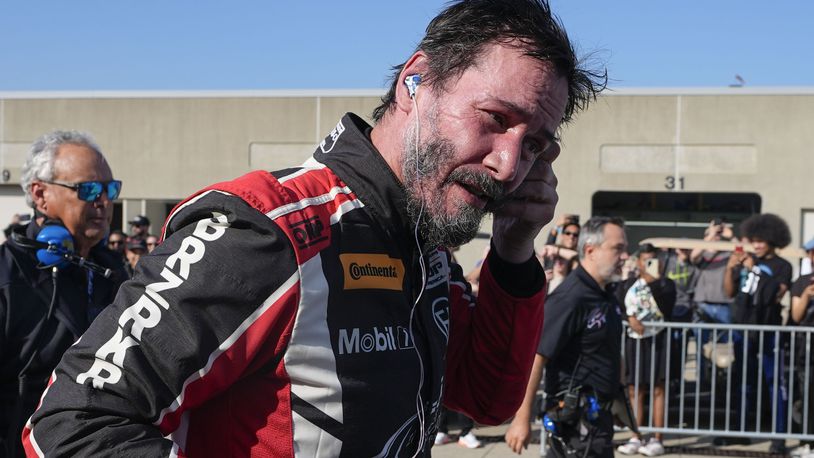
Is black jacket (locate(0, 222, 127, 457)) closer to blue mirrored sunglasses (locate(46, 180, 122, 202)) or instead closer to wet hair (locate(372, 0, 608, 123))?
blue mirrored sunglasses (locate(46, 180, 122, 202))

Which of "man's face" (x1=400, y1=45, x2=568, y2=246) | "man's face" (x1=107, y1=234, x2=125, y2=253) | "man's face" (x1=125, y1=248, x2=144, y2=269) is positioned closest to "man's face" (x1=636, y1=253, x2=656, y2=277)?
"man's face" (x1=125, y1=248, x2=144, y2=269)

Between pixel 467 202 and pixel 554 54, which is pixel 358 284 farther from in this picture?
pixel 554 54

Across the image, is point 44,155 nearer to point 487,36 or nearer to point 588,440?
point 487,36

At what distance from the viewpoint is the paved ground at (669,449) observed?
7.90 metres

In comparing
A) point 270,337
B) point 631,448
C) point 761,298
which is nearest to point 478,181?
point 270,337

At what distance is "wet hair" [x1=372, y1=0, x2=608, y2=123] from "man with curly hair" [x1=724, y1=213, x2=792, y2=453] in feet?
22.8

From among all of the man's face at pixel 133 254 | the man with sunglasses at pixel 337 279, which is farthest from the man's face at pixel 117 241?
the man with sunglasses at pixel 337 279

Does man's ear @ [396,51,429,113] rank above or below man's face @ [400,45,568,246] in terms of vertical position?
above

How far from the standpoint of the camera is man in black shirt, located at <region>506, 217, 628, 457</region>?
5234 millimetres

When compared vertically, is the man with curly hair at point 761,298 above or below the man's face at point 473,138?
below

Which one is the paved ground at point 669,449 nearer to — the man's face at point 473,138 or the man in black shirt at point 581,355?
the man in black shirt at point 581,355

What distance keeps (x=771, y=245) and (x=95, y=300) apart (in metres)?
7.72

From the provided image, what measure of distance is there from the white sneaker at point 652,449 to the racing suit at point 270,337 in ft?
21.9

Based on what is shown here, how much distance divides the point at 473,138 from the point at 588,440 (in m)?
3.91
